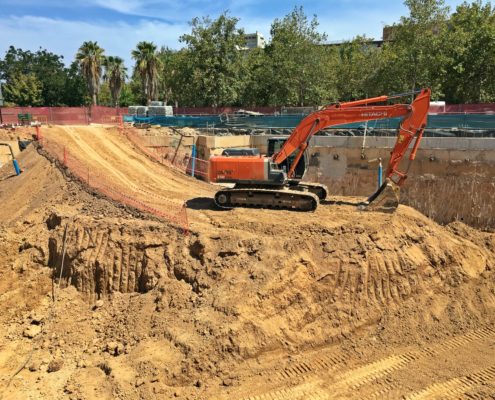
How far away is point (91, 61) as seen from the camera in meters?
40.5

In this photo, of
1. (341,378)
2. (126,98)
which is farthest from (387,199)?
(126,98)

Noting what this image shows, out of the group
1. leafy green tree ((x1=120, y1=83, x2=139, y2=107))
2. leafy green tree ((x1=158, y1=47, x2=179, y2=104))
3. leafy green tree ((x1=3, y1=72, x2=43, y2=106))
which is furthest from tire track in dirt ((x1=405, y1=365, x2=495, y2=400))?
leafy green tree ((x1=120, y1=83, x2=139, y2=107))

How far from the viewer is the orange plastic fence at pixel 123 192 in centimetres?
1208

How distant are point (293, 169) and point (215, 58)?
69.9 feet

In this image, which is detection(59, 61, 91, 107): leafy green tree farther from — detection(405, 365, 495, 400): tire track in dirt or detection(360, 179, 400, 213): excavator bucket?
detection(405, 365, 495, 400): tire track in dirt

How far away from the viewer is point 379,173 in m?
17.4

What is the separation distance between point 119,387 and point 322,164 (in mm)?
14722

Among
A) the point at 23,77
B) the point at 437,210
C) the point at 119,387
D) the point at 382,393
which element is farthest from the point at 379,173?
the point at 23,77

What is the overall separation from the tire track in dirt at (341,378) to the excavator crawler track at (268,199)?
4.92 meters

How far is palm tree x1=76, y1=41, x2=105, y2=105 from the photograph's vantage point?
40531mm

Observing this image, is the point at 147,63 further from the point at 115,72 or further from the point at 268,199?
the point at 268,199

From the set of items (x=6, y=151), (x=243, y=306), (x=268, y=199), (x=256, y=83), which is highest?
(x=256, y=83)

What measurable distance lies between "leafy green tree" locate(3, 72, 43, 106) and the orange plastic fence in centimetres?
3215

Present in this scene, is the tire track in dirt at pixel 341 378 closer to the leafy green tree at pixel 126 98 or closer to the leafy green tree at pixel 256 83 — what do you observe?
the leafy green tree at pixel 256 83
